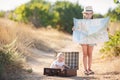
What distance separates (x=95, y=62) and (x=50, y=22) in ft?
103

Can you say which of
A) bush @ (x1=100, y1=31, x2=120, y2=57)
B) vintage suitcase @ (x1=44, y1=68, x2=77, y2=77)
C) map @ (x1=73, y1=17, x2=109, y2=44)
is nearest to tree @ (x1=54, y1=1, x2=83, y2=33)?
bush @ (x1=100, y1=31, x2=120, y2=57)

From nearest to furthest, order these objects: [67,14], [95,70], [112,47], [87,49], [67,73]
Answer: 1. [67,73]
2. [87,49]
3. [95,70]
4. [112,47]
5. [67,14]

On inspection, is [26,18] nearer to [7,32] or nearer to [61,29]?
[61,29]

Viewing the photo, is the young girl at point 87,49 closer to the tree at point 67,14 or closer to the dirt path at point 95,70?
the dirt path at point 95,70

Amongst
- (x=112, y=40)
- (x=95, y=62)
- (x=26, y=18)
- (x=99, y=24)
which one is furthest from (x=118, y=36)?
(x=26, y=18)

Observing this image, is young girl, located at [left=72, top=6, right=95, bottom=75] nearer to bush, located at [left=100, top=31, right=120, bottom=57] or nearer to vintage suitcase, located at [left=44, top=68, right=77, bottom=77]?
vintage suitcase, located at [left=44, top=68, right=77, bottom=77]

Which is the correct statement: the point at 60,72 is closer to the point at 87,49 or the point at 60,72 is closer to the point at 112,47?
the point at 87,49

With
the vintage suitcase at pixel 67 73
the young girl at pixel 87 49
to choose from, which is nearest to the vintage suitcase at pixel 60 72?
the vintage suitcase at pixel 67 73

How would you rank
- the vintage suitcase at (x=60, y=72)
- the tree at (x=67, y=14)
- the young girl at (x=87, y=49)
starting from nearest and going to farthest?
the vintage suitcase at (x=60, y=72), the young girl at (x=87, y=49), the tree at (x=67, y=14)

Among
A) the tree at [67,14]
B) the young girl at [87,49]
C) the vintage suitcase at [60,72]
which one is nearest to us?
the vintage suitcase at [60,72]

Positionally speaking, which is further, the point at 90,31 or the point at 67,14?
the point at 67,14

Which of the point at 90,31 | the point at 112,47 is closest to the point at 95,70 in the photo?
the point at 90,31

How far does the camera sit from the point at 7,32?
1622 centimetres

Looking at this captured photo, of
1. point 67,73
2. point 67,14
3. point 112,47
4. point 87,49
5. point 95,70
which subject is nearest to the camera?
point 67,73
